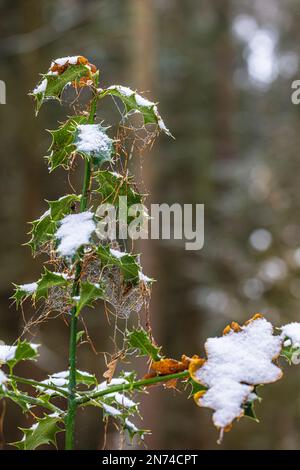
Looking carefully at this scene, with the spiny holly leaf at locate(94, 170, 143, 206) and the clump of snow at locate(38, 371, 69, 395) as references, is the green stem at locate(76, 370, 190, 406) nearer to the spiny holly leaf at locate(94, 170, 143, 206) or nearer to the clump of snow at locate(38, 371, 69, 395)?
the clump of snow at locate(38, 371, 69, 395)

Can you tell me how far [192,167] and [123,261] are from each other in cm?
1234

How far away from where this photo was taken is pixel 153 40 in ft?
28.4

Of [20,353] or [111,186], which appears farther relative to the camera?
[111,186]

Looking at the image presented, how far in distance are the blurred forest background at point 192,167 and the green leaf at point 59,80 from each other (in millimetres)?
4790

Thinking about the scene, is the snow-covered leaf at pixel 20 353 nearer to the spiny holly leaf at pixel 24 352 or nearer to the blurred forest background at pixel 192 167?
the spiny holly leaf at pixel 24 352

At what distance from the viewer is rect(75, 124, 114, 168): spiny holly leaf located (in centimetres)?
102

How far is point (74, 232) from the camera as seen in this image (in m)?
1.00

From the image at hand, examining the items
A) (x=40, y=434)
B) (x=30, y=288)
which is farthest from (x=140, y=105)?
(x=40, y=434)

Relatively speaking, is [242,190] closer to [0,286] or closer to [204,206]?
[204,206]

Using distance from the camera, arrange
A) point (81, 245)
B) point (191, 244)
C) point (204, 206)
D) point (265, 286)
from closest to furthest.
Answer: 1. point (81, 245)
2. point (265, 286)
3. point (191, 244)
4. point (204, 206)

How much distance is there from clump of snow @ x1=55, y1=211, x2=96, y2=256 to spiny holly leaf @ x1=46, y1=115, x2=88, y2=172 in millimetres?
157

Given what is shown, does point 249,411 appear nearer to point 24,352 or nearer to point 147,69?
point 24,352

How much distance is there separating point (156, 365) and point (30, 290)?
27 centimetres

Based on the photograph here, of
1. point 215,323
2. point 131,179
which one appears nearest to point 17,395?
point 131,179
